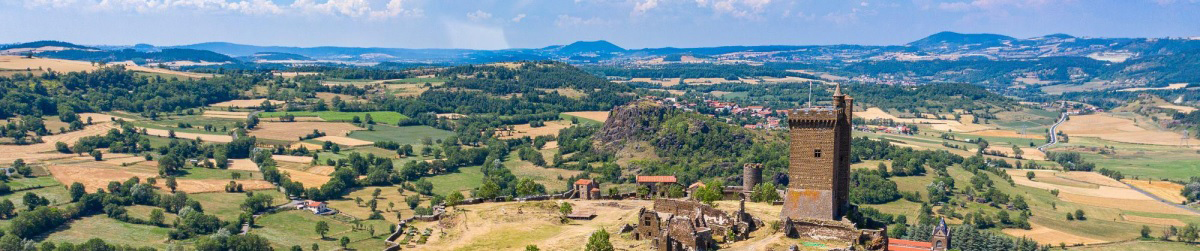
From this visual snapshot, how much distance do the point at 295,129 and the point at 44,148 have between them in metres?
44.2

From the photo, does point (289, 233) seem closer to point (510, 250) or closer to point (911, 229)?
point (510, 250)

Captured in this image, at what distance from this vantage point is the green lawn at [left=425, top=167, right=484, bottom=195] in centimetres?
12506

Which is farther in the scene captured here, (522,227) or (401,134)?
(401,134)

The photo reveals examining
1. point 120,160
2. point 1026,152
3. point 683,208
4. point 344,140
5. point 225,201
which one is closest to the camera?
point 683,208

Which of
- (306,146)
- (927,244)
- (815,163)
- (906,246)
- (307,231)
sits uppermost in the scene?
(815,163)

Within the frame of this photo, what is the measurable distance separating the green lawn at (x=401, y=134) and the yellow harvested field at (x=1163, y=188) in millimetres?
120596

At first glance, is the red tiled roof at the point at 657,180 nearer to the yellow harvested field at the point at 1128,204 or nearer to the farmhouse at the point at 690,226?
the farmhouse at the point at 690,226

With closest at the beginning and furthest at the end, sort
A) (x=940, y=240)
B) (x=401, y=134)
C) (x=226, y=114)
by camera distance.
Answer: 1. (x=940, y=240)
2. (x=401, y=134)
3. (x=226, y=114)

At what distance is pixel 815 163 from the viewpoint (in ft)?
196

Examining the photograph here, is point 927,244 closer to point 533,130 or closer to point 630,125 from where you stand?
point 630,125

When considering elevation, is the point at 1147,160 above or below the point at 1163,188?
below

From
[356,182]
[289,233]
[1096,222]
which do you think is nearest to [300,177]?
[356,182]

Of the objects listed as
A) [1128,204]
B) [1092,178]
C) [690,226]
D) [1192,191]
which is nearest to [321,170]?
[690,226]

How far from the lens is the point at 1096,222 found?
110375mm
